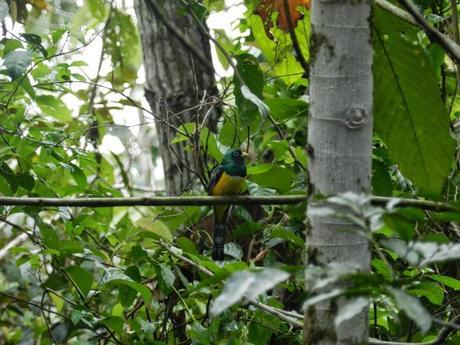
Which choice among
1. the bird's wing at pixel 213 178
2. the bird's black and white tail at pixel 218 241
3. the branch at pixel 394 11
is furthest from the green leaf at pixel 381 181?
the bird's wing at pixel 213 178

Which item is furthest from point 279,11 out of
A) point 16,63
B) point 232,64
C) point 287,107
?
point 16,63

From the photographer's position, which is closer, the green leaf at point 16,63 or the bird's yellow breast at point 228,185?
the green leaf at point 16,63

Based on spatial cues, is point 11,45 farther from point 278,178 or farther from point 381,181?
point 381,181

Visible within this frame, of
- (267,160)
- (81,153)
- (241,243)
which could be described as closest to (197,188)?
(267,160)

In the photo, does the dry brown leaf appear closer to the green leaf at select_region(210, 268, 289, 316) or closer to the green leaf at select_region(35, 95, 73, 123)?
the green leaf at select_region(35, 95, 73, 123)

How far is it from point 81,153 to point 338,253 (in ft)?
7.63

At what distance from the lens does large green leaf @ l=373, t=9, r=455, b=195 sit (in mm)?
2205

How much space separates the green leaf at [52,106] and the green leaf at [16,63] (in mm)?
964

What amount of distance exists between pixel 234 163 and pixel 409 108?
147 centimetres

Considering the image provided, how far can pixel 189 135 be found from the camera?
3.37m

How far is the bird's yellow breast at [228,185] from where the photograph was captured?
3.64m

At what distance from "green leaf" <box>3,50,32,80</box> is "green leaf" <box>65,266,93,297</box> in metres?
0.88

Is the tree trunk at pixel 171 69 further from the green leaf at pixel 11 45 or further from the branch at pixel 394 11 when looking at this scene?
the branch at pixel 394 11

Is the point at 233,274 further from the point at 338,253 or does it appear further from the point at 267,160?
the point at 267,160
